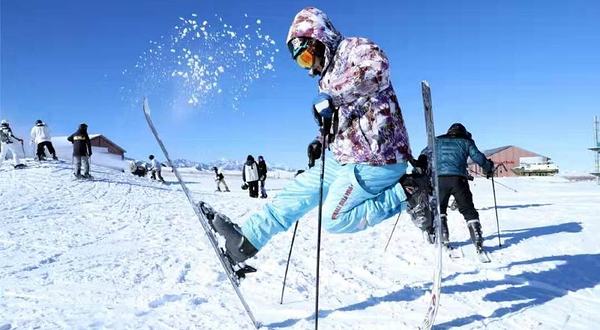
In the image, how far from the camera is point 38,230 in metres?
7.02

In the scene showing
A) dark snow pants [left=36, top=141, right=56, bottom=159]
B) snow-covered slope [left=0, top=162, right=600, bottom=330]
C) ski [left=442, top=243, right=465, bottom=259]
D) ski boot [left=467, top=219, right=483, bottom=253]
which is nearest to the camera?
snow-covered slope [left=0, top=162, right=600, bottom=330]

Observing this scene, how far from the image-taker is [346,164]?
3.20 meters

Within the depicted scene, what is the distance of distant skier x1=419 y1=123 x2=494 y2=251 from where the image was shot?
5910mm

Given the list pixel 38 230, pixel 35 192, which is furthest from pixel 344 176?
pixel 35 192

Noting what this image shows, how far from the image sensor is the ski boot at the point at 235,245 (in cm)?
303

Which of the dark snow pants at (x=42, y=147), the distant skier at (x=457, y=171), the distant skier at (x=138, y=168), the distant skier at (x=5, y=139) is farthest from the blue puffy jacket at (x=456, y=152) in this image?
the distant skier at (x=138, y=168)

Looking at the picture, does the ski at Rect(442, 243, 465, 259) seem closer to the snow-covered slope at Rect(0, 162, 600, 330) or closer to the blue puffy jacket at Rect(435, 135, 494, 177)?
the snow-covered slope at Rect(0, 162, 600, 330)

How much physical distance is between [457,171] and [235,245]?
420cm

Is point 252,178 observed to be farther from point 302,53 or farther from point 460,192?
point 302,53

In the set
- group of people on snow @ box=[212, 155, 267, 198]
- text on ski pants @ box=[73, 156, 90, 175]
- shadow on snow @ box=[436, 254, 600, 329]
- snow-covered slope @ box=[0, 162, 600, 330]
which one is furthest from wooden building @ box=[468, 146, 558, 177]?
shadow on snow @ box=[436, 254, 600, 329]

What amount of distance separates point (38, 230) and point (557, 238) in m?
8.75

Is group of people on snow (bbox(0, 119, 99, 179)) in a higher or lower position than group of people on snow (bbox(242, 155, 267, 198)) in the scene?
higher

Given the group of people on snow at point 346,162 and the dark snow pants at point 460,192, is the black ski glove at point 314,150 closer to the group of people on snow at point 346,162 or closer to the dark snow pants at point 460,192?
the group of people on snow at point 346,162

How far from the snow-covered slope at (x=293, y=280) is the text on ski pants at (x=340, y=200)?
670 mm
